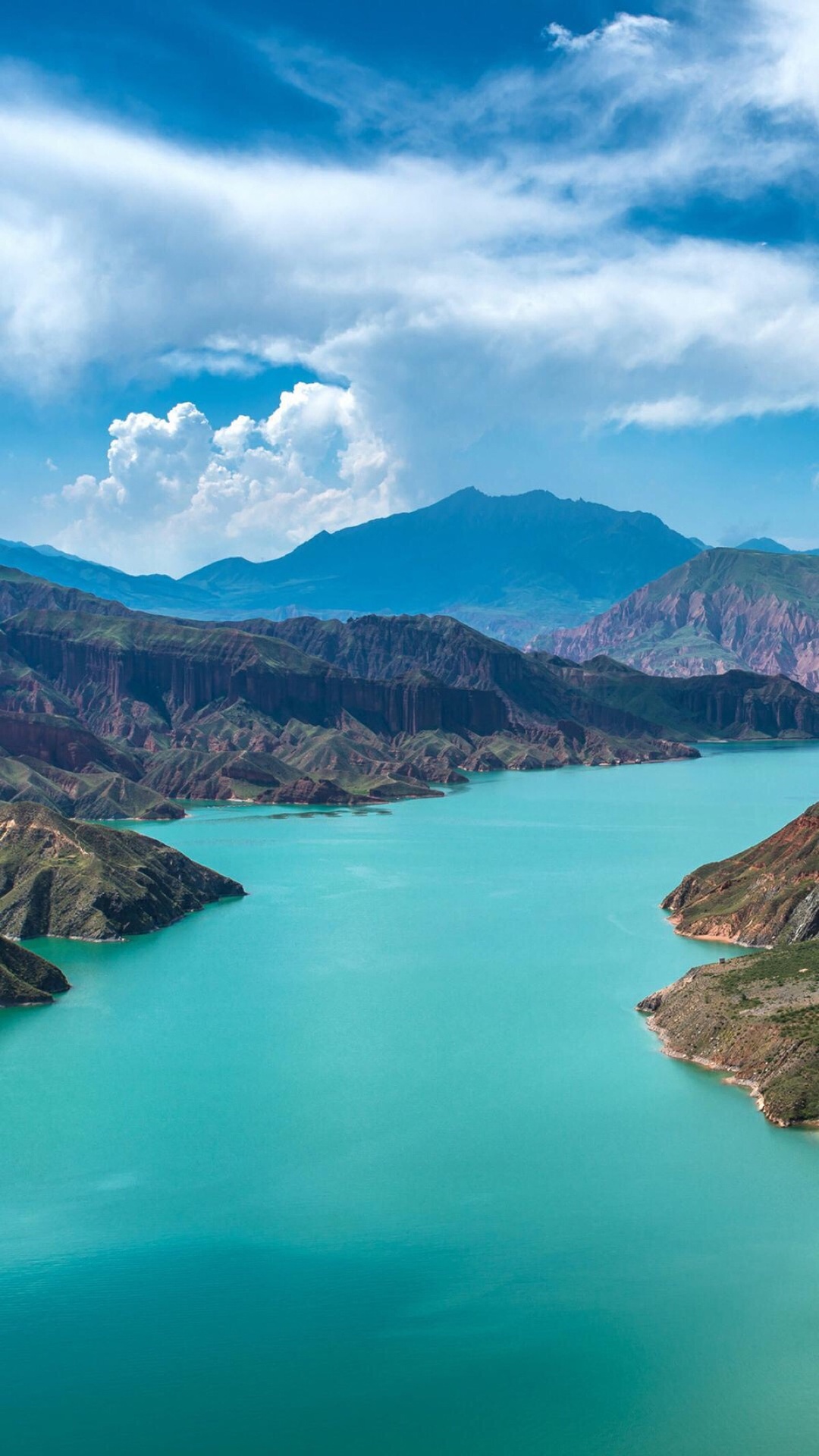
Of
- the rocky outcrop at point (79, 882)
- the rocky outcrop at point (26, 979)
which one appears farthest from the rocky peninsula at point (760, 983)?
the rocky outcrop at point (79, 882)

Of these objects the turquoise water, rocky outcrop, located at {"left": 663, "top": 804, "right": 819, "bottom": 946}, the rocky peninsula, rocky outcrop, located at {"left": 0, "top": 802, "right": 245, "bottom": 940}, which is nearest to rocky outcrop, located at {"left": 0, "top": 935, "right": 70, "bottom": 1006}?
the turquoise water

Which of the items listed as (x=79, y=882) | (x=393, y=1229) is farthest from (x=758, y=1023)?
(x=79, y=882)

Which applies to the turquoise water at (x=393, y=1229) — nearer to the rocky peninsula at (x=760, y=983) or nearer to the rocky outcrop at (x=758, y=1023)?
the rocky outcrop at (x=758, y=1023)

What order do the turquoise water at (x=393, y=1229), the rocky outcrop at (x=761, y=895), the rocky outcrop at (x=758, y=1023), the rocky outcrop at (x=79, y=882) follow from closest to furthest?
the turquoise water at (x=393, y=1229) < the rocky outcrop at (x=758, y=1023) < the rocky outcrop at (x=761, y=895) < the rocky outcrop at (x=79, y=882)

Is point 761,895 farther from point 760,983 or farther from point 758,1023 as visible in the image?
point 758,1023

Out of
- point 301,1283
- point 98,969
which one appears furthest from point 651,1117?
point 98,969

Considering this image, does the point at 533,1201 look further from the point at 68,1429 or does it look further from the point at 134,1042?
the point at 134,1042

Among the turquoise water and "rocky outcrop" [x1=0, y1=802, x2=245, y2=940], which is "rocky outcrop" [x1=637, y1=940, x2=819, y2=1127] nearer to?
the turquoise water
